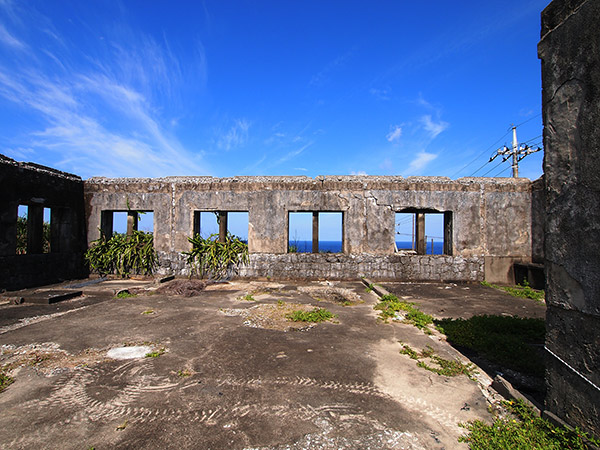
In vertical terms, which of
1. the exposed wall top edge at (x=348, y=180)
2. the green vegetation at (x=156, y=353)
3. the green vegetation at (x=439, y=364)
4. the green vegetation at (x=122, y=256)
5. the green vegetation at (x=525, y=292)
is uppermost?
the exposed wall top edge at (x=348, y=180)

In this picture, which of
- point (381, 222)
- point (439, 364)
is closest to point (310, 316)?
point (439, 364)

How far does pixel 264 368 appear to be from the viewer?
333 centimetres

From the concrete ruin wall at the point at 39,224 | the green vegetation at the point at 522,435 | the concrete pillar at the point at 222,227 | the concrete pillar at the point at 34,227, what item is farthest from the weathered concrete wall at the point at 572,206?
the concrete pillar at the point at 34,227

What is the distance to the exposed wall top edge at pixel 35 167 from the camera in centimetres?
Result: 786

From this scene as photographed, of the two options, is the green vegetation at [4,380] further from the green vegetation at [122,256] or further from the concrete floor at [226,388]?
the green vegetation at [122,256]

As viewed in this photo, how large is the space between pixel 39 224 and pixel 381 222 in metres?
11.1

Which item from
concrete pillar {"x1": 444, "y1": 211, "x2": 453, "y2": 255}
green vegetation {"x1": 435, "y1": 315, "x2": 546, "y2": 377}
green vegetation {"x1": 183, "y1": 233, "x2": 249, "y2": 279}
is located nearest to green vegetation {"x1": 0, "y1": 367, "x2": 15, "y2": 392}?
green vegetation {"x1": 435, "y1": 315, "x2": 546, "y2": 377}

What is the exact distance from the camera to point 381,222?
9633 mm

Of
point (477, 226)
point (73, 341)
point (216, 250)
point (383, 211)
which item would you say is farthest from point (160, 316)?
point (477, 226)

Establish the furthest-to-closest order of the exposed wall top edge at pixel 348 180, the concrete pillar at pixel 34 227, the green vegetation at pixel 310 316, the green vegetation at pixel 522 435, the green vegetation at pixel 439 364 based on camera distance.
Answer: the exposed wall top edge at pixel 348 180, the concrete pillar at pixel 34 227, the green vegetation at pixel 310 316, the green vegetation at pixel 439 364, the green vegetation at pixel 522 435

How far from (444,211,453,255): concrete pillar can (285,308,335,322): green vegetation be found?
248 inches

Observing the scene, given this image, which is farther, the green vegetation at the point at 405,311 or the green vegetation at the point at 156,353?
the green vegetation at the point at 405,311

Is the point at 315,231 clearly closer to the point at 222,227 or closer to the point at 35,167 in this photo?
the point at 222,227

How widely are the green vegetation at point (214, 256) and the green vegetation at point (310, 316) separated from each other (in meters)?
4.67
